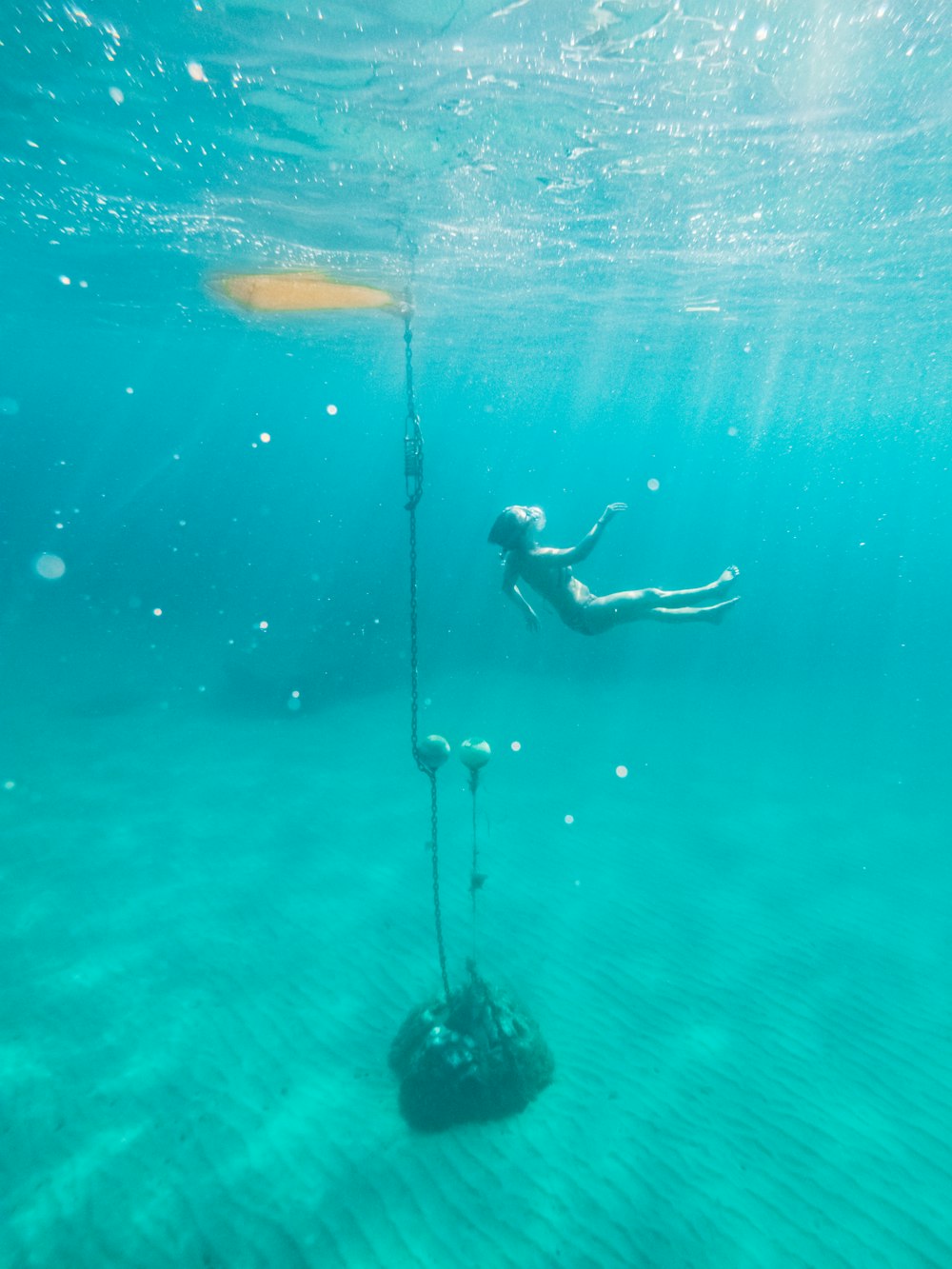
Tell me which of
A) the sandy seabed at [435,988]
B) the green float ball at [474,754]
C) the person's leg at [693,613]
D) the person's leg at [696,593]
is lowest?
the sandy seabed at [435,988]

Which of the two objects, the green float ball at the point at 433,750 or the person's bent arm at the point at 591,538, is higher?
the person's bent arm at the point at 591,538

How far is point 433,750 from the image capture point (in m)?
5.14

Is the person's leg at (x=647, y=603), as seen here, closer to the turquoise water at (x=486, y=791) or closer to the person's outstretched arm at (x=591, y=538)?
the person's outstretched arm at (x=591, y=538)

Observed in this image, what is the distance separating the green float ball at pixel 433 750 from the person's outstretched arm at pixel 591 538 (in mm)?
2709

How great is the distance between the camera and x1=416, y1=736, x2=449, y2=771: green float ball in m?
5.11

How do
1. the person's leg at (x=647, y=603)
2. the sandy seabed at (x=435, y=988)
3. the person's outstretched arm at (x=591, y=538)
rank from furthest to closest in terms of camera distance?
the person's leg at (x=647, y=603), the person's outstretched arm at (x=591, y=538), the sandy seabed at (x=435, y=988)

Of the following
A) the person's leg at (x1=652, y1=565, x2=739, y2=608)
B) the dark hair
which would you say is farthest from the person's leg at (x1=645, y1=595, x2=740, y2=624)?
the dark hair

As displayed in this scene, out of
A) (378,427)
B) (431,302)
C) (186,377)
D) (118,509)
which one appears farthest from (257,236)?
(378,427)

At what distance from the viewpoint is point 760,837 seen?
1287cm

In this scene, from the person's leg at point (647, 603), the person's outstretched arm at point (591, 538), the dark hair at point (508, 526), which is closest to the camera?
the person's outstretched arm at point (591, 538)

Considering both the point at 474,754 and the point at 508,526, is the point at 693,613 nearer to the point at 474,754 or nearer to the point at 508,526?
the point at 508,526

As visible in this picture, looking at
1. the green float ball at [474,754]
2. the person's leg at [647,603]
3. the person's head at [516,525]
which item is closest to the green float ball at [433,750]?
the green float ball at [474,754]

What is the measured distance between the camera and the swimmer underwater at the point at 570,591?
715cm

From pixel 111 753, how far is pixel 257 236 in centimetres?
1216
